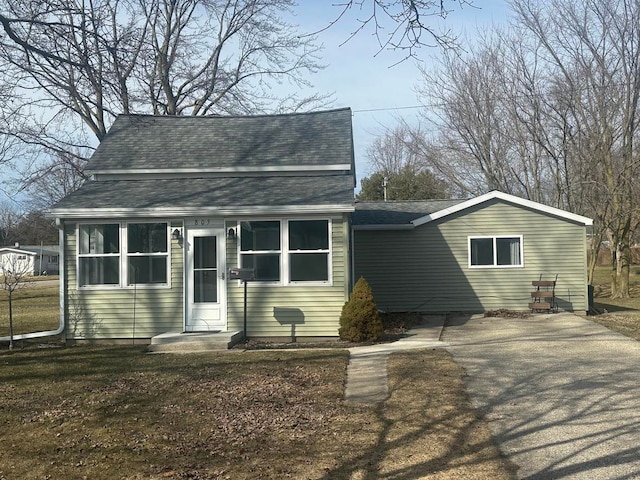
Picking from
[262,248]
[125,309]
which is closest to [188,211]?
[262,248]

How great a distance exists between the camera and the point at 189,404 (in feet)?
23.4

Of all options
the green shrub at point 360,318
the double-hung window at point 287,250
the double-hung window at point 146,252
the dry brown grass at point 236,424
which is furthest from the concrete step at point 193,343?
the green shrub at point 360,318

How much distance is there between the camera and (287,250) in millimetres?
12445

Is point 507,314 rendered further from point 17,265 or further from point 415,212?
point 17,265

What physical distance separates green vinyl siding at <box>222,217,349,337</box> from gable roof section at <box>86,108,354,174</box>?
8.53 ft

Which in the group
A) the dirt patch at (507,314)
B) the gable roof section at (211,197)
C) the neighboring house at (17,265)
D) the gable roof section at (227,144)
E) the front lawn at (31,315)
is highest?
the gable roof section at (227,144)

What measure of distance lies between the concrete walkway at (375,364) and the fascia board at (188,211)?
271cm

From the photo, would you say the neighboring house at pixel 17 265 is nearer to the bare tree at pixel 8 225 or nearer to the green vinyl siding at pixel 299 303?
the green vinyl siding at pixel 299 303

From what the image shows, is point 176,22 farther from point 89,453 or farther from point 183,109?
point 89,453

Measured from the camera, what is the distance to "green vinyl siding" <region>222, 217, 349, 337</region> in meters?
12.3

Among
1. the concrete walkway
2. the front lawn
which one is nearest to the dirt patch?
the concrete walkway

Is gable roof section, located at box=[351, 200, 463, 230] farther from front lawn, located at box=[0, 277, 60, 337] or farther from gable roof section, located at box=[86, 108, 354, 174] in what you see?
front lawn, located at box=[0, 277, 60, 337]

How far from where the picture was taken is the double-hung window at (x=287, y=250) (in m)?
12.4

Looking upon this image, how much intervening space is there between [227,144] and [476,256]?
7.31 meters
